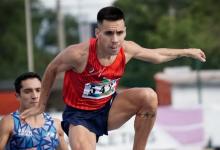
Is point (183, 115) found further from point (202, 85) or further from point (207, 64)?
point (207, 64)

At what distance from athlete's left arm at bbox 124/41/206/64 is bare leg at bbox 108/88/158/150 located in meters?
0.35

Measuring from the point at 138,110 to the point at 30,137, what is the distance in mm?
1283

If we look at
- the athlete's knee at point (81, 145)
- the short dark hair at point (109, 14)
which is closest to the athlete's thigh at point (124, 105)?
the athlete's knee at point (81, 145)

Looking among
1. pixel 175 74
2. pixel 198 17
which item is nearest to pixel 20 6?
pixel 198 17

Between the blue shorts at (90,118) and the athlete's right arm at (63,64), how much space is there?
345 millimetres

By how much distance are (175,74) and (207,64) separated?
1445 mm

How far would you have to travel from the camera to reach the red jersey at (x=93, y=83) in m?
8.55

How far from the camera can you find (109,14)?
8344 millimetres

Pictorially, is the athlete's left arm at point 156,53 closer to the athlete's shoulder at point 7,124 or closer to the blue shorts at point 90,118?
the blue shorts at point 90,118

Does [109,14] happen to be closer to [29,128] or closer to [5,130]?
[29,128]

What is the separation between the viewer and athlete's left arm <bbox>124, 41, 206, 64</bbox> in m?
8.78

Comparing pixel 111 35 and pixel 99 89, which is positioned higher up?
pixel 111 35

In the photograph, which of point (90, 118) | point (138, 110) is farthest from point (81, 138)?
point (138, 110)

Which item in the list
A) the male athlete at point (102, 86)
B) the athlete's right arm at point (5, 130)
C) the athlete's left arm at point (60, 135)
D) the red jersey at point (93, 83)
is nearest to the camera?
the male athlete at point (102, 86)
